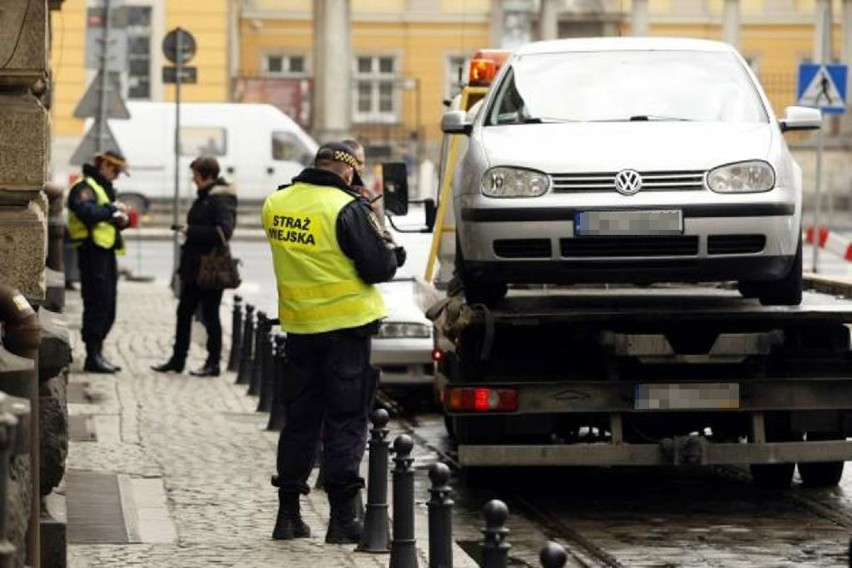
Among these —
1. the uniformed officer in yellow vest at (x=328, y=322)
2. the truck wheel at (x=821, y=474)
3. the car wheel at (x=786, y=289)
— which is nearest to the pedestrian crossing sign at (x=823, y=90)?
the truck wheel at (x=821, y=474)

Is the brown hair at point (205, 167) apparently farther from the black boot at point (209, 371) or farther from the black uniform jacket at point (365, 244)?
the black uniform jacket at point (365, 244)

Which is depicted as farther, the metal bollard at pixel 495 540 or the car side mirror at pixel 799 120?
the car side mirror at pixel 799 120

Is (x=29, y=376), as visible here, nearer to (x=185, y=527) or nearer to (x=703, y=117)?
(x=185, y=527)

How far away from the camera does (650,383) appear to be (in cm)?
1264

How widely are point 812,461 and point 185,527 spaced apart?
326 cm

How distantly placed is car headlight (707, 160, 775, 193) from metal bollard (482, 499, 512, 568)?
553 cm


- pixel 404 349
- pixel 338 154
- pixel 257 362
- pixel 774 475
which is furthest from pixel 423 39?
pixel 338 154

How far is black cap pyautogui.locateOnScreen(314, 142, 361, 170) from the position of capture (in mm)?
11344

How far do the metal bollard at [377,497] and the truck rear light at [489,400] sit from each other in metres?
1.82

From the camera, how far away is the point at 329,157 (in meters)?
11.3

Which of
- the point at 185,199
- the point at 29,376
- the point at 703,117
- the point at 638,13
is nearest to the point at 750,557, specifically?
the point at 703,117

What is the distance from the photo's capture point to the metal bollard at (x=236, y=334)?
21.0 meters

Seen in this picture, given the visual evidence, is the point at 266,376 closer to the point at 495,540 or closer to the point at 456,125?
the point at 456,125

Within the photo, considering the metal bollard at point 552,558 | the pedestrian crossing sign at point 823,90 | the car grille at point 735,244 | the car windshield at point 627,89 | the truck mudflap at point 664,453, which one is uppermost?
the car windshield at point 627,89
